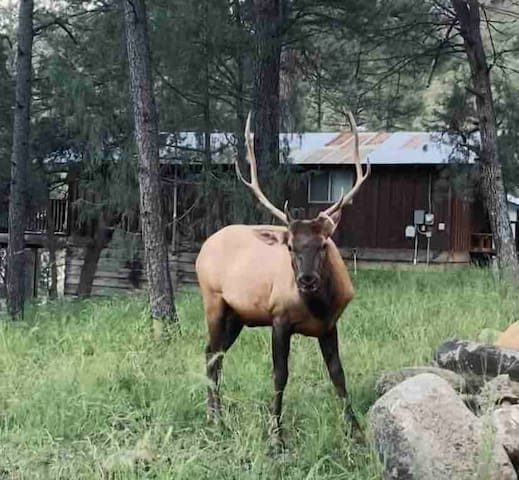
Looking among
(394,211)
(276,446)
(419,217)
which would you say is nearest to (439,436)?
(276,446)

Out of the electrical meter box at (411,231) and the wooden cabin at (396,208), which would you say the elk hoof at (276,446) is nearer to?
the wooden cabin at (396,208)

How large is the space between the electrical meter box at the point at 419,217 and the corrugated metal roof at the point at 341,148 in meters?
1.32

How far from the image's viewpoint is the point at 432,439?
378 centimetres

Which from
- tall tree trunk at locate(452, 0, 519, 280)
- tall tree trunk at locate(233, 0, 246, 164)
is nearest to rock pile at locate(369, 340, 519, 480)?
tall tree trunk at locate(233, 0, 246, 164)

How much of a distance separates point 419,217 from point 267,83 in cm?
822

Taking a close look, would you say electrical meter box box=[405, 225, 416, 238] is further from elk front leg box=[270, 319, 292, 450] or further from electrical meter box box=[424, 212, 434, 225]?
elk front leg box=[270, 319, 292, 450]

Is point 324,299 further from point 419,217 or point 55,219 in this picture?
point 55,219

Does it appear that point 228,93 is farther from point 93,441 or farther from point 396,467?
point 396,467

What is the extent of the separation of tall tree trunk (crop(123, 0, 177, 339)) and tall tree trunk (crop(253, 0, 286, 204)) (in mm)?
2992

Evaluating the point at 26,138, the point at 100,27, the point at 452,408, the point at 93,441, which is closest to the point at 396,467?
the point at 452,408

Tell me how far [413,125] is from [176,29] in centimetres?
1746

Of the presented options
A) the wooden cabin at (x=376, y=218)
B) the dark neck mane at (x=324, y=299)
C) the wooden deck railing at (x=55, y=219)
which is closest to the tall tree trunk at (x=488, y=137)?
the wooden cabin at (x=376, y=218)

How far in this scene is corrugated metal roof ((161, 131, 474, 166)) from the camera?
1360 centimetres

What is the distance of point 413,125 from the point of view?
27.8 metres
